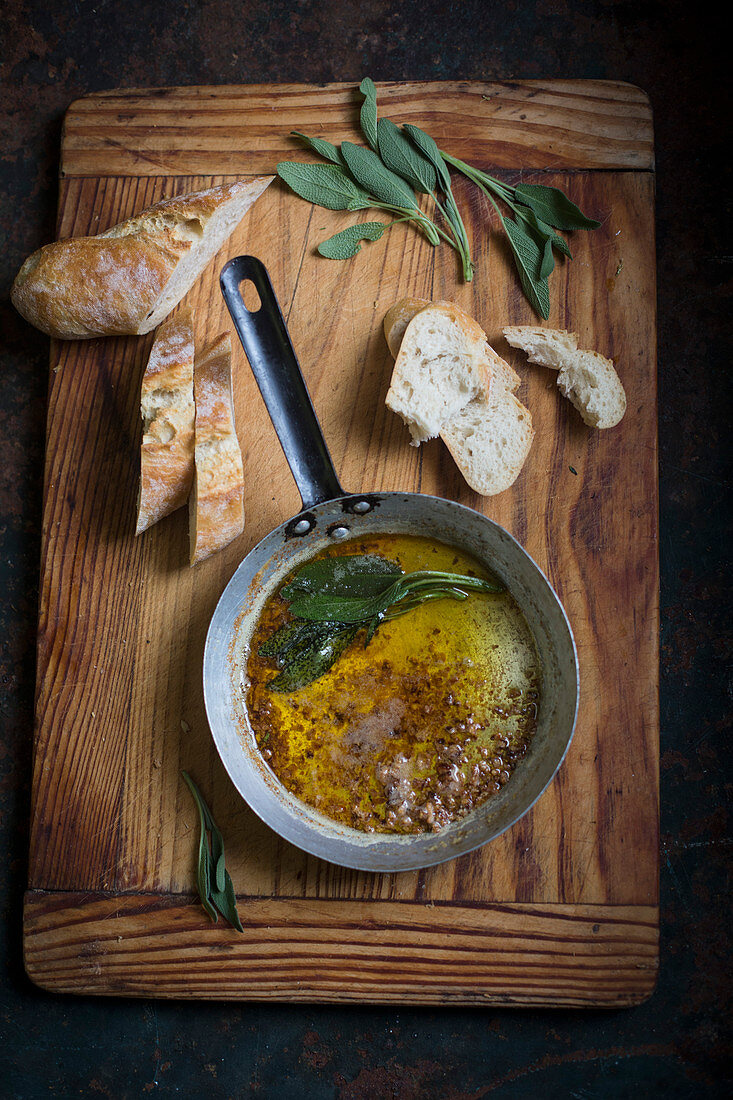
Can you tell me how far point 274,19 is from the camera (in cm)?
158

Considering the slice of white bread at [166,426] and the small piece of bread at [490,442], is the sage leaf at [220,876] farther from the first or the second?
the small piece of bread at [490,442]

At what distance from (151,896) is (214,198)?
132 centimetres

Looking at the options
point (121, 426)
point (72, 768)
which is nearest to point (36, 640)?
point (72, 768)

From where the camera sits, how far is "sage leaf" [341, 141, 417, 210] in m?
1.44

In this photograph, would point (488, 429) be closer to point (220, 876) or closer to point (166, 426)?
point (166, 426)

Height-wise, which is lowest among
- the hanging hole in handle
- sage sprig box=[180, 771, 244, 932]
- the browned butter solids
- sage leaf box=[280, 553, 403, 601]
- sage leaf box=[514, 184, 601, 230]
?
sage sprig box=[180, 771, 244, 932]

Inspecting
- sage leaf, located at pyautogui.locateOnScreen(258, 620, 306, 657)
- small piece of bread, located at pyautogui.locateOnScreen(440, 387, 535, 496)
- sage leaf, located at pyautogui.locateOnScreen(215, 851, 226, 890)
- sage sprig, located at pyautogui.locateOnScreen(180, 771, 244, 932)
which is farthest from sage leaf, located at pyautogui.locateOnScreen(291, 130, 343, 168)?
sage leaf, located at pyautogui.locateOnScreen(215, 851, 226, 890)

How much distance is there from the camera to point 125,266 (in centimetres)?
136

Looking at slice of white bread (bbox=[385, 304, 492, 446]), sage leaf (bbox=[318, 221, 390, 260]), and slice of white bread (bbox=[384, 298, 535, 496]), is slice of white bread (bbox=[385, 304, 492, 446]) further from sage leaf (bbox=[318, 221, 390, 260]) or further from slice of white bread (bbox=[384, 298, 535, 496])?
sage leaf (bbox=[318, 221, 390, 260])

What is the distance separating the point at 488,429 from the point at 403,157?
0.56 meters

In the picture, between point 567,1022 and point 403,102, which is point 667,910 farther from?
point 403,102

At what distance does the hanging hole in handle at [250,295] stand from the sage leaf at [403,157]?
1.20ft

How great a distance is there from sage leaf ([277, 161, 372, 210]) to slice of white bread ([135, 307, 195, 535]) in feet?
1.25

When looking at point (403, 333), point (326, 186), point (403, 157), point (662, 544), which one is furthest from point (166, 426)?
point (662, 544)
